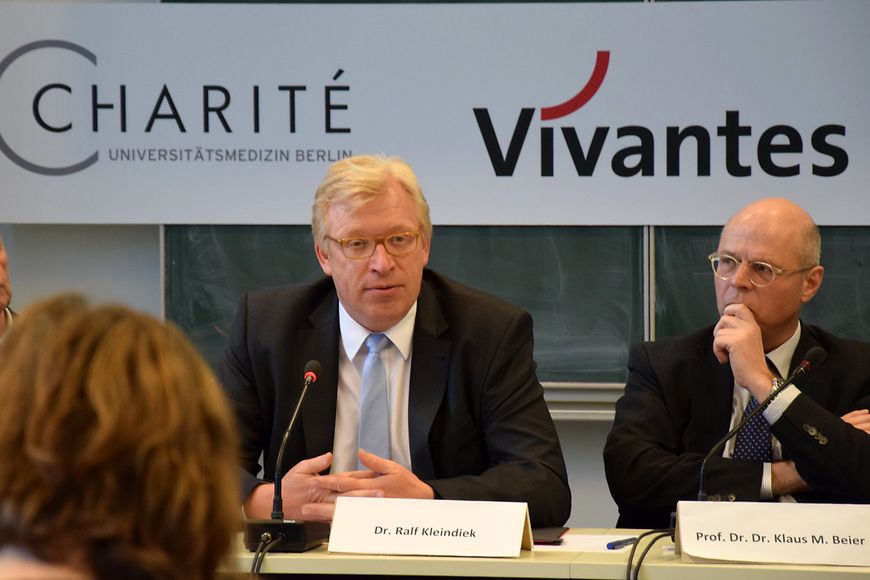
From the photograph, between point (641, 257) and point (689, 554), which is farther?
point (641, 257)

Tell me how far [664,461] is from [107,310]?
2.34m

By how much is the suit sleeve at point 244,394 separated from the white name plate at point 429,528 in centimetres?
67

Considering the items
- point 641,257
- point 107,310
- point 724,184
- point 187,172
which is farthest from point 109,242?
point 107,310

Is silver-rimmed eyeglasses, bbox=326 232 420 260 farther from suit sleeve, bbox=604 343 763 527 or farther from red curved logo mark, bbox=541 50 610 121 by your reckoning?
red curved logo mark, bbox=541 50 610 121

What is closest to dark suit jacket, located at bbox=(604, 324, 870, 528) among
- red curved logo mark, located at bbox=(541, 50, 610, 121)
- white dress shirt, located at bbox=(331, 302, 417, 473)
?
white dress shirt, located at bbox=(331, 302, 417, 473)

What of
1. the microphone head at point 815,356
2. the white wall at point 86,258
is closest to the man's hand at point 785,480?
the microphone head at point 815,356

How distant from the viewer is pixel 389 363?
9.87 ft

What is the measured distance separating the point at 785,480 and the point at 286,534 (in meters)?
1.29

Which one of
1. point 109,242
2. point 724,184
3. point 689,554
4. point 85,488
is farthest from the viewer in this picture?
point 109,242

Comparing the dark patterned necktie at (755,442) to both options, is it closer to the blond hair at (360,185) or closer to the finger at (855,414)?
the finger at (855,414)

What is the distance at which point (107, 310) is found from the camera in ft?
2.73

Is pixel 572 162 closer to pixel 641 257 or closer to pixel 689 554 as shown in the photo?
pixel 641 257

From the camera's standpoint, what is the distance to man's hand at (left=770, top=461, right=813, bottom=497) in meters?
2.85

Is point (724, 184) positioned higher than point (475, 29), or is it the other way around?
point (475, 29)
